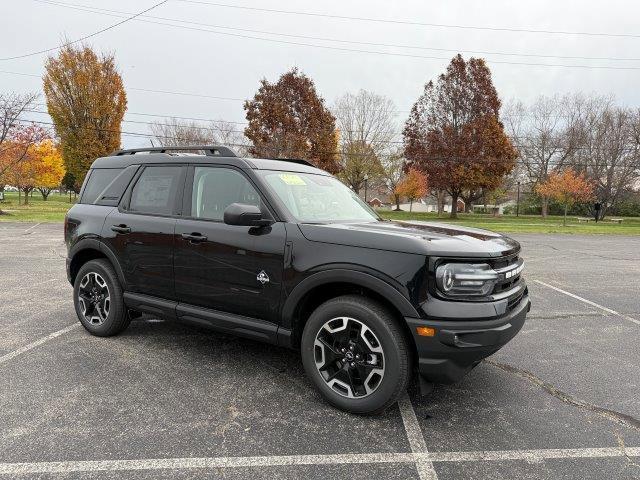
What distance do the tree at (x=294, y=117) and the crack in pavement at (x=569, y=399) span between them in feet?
84.5

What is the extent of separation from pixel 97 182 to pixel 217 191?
1848 millimetres

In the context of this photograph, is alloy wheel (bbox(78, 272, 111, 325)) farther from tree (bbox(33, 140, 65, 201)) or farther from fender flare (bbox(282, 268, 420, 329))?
tree (bbox(33, 140, 65, 201))

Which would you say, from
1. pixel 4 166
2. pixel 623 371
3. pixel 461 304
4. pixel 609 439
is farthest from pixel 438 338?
pixel 4 166

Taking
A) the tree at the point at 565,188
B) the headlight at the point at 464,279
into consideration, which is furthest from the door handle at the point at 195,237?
the tree at the point at 565,188

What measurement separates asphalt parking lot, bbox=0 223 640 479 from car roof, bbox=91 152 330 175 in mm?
1813

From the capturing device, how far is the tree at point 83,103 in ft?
97.5

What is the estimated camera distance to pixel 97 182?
4844 mm

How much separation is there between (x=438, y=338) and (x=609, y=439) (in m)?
1.34

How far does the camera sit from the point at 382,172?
153 ft

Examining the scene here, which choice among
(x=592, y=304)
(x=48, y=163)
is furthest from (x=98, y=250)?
(x=48, y=163)

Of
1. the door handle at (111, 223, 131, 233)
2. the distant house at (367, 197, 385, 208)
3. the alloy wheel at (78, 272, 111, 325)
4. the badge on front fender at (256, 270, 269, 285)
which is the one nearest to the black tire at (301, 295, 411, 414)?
the badge on front fender at (256, 270, 269, 285)

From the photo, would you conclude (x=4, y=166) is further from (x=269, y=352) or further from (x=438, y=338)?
(x=438, y=338)

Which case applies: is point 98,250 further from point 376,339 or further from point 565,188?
point 565,188

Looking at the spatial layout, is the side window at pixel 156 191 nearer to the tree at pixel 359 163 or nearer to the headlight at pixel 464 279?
the headlight at pixel 464 279
